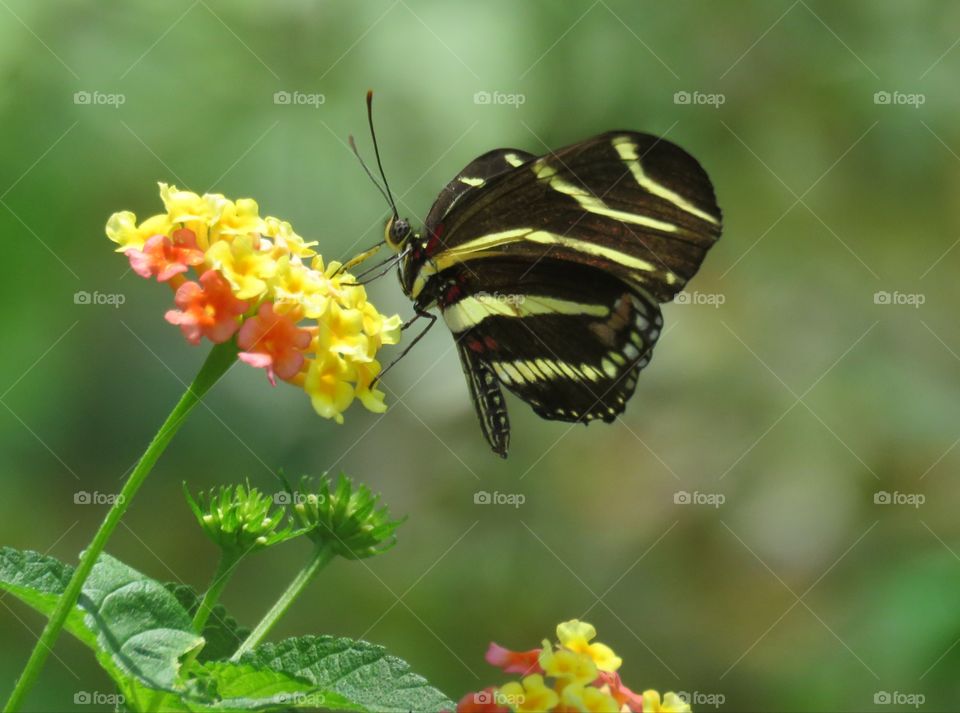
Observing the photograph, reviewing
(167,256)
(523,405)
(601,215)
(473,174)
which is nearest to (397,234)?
(473,174)

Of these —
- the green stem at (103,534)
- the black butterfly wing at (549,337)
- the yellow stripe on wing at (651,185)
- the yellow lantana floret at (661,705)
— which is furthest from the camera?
the black butterfly wing at (549,337)

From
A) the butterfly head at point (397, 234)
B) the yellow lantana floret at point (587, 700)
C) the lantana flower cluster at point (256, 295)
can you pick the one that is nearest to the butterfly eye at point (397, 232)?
the butterfly head at point (397, 234)

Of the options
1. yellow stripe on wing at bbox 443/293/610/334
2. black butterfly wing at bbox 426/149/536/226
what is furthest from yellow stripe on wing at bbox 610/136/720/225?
yellow stripe on wing at bbox 443/293/610/334

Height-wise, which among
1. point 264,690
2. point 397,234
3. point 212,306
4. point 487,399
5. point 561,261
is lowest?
point 264,690

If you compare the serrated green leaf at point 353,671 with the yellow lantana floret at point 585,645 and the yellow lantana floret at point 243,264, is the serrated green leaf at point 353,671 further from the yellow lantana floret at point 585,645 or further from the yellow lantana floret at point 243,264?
the yellow lantana floret at point 243,264

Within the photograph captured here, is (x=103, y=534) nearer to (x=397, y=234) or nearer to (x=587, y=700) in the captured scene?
(x=587, y=700)

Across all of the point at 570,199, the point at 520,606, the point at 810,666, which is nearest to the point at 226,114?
the point at 570,199

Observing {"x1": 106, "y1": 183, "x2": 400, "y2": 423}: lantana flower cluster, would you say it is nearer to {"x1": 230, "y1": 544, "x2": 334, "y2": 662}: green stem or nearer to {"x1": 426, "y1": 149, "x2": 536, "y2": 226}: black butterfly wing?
{"x1": 230, "y1": 544, "x2": 334, "y2": 662}: green stem
